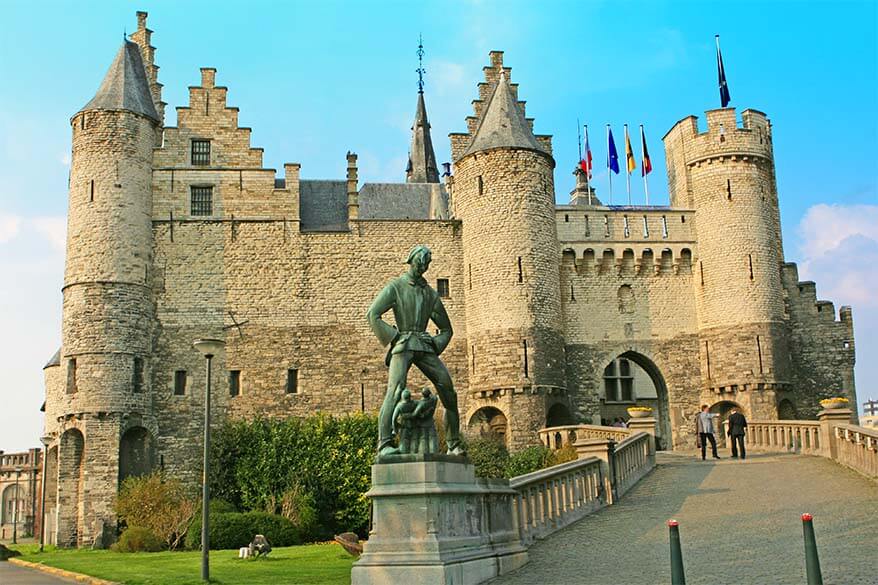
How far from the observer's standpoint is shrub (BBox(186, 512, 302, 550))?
2717 cm

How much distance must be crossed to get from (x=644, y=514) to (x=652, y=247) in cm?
2435

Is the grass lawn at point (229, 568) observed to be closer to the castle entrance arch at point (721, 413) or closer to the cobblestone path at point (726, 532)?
the cobblestone path at point (726, 532)

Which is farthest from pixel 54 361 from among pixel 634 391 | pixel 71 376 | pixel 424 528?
pixel 424 528

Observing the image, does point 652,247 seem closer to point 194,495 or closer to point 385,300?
point 194,495

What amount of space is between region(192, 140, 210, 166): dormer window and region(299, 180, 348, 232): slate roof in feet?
13.9

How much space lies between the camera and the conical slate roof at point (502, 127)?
131ft

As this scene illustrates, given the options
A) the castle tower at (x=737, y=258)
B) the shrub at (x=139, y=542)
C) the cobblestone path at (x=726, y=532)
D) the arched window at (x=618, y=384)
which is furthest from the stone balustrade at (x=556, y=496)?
the arched window at (x=618, y=384)

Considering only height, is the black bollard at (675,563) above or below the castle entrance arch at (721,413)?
below

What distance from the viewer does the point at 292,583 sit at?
1547 cm

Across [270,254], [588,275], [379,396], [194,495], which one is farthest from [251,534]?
[588,275]

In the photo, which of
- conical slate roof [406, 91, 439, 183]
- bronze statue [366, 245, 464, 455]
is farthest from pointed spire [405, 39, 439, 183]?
bronze statue [366, 245, 464, 455]

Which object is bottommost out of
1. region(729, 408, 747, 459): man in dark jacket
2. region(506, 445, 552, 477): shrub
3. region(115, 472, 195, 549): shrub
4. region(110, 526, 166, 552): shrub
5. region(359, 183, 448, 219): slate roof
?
region(110, 526, 166, 552): shrub

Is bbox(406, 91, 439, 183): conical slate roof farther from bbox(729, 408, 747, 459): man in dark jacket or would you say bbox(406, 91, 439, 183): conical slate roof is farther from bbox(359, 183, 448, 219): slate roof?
bbox(729, 408, 747, 459): man in dark jacket

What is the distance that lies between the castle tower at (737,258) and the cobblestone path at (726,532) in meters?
15.1
